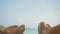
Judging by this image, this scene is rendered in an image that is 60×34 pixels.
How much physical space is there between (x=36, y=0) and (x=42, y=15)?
17cm

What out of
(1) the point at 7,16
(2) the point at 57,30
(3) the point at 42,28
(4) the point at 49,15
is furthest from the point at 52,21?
(2) the point at 57,30

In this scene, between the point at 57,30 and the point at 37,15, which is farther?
the point at 37,15

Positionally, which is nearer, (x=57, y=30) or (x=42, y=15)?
(x=57, y=30)

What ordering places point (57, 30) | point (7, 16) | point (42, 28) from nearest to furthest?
1. point (57, 30)
2. point (42, 28)
3. point (7, 16)

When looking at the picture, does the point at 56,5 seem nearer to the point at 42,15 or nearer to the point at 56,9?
the point at 56,9

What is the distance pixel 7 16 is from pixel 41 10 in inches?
13.9

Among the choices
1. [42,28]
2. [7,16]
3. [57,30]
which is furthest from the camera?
[7,16]

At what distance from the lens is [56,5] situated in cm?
127

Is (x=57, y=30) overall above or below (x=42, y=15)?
below

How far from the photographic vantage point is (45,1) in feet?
4.17

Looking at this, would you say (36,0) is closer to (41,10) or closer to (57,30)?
(41,10)

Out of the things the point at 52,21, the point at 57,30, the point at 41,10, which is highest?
the point at 41,10

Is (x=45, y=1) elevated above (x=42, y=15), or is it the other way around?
(x=45, y=1)

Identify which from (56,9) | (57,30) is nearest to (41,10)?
(56,9)
